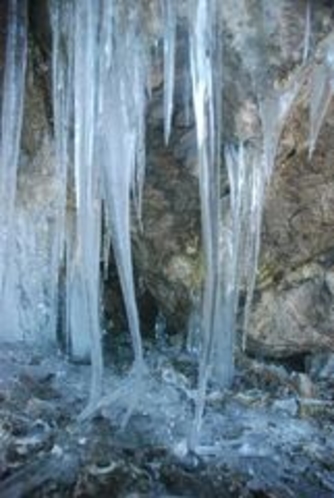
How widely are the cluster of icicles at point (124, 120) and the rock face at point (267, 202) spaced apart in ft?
0.31

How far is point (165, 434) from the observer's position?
376 centimetres

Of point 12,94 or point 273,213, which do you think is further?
point 273,213

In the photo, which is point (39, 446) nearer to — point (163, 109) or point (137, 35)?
point (163, 109)

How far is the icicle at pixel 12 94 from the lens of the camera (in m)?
3.65

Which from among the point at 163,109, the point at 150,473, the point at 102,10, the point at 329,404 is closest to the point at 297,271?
the point at 329,404

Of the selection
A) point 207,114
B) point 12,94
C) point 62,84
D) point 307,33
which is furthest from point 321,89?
point 12,94

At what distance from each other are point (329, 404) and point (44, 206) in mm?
2016

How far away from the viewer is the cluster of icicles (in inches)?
135

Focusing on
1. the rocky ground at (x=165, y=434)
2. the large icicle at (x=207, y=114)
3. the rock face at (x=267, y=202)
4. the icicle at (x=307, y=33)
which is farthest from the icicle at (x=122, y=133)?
the icicle at (x=307, y=33)

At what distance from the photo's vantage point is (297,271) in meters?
4.59

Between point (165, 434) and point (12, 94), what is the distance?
1.81m

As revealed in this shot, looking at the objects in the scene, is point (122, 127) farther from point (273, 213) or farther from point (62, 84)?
point (273, 213)

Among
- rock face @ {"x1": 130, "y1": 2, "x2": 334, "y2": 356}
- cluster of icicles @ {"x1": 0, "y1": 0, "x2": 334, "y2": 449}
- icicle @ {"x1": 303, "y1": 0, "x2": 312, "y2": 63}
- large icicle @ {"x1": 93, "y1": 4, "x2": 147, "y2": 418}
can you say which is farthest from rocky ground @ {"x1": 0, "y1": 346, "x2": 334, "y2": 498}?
icicle @ {"x1": 303, "y1": 0, "x2": 312, "y2": 63}

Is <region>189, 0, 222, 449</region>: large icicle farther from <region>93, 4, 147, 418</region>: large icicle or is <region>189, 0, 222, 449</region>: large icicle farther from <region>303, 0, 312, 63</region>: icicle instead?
<region>303, 0, 312, 63</region>: icicle
